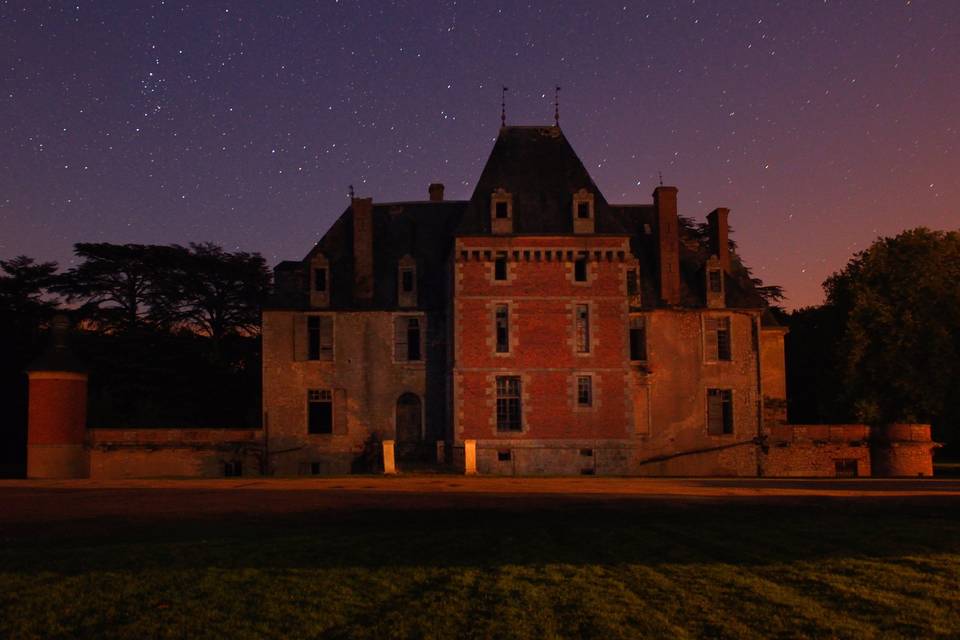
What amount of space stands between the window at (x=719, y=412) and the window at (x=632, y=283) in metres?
5.43

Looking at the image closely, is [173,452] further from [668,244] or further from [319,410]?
[668,244]

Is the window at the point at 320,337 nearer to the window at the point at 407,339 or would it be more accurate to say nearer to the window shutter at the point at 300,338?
the window shutter at the point at 300,338

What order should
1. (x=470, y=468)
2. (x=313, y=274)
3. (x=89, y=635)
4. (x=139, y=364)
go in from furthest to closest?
(x=139, y=364), (x=313, y=274), (x=470, y=468), (x=89, y=635)

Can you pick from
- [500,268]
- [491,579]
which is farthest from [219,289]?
[491,579]

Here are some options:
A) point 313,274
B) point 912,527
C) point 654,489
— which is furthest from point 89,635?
point 313,274

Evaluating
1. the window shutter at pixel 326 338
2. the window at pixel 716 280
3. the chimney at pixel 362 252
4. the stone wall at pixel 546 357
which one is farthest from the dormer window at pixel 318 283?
the window at pixel 716 280

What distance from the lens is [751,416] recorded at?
4197 centimetres

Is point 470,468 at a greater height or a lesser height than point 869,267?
lesser

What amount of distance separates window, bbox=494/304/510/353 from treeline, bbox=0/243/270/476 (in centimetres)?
1991

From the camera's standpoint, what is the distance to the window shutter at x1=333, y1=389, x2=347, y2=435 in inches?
1620

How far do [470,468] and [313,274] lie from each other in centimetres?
1210

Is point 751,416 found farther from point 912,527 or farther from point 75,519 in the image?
point 75,519

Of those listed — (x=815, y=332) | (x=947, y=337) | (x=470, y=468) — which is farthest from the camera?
(x=815, y=332)

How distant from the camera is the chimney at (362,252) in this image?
42.0 meters
